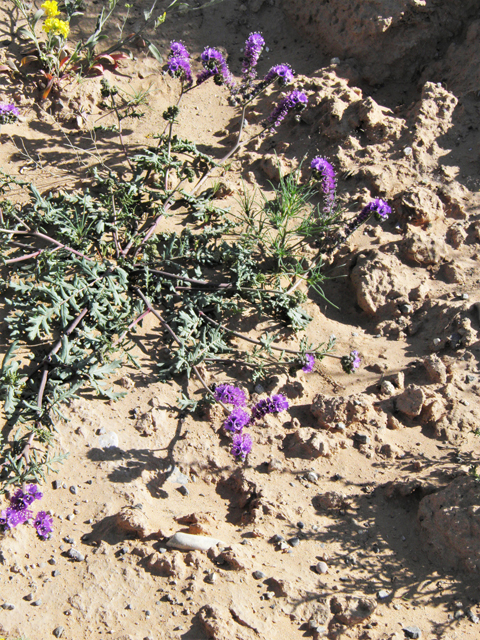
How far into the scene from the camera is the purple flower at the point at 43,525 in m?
2.71

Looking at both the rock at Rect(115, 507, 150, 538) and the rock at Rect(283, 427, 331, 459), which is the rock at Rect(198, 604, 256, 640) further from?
the rock at Rect(283, 427, 331, 459)

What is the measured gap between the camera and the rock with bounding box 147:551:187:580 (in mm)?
2584

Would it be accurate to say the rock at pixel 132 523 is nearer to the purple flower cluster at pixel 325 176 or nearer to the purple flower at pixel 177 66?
the purple flower cluster at pixel 325 176

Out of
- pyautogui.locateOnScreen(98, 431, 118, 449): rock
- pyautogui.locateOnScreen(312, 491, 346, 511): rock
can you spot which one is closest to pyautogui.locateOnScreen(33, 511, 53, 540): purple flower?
pyautogui.locateOnScreen(98, 431, 118, 449): rock

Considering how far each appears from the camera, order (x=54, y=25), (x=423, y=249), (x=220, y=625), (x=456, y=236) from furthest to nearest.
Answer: (x=54, y=25) < (x=456, y=236) < (x=423, y=249) < (x=220, y=625)

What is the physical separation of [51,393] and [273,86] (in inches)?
151

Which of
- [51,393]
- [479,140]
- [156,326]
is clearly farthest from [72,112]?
[479,140]

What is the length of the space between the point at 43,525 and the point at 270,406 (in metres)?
1.35

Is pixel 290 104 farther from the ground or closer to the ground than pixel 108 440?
farther from the ground

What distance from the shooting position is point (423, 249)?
4176 millimetres

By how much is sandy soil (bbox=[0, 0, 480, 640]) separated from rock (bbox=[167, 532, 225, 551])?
4 centimetres

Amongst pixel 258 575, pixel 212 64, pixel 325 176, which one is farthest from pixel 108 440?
pixel 212 64

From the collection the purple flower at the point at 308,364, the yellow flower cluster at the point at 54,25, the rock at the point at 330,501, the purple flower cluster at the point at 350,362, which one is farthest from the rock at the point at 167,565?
the yellow flower cluster at the point at 54,25

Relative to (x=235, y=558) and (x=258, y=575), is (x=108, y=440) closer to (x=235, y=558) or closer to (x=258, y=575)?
(x=235, y=558)
